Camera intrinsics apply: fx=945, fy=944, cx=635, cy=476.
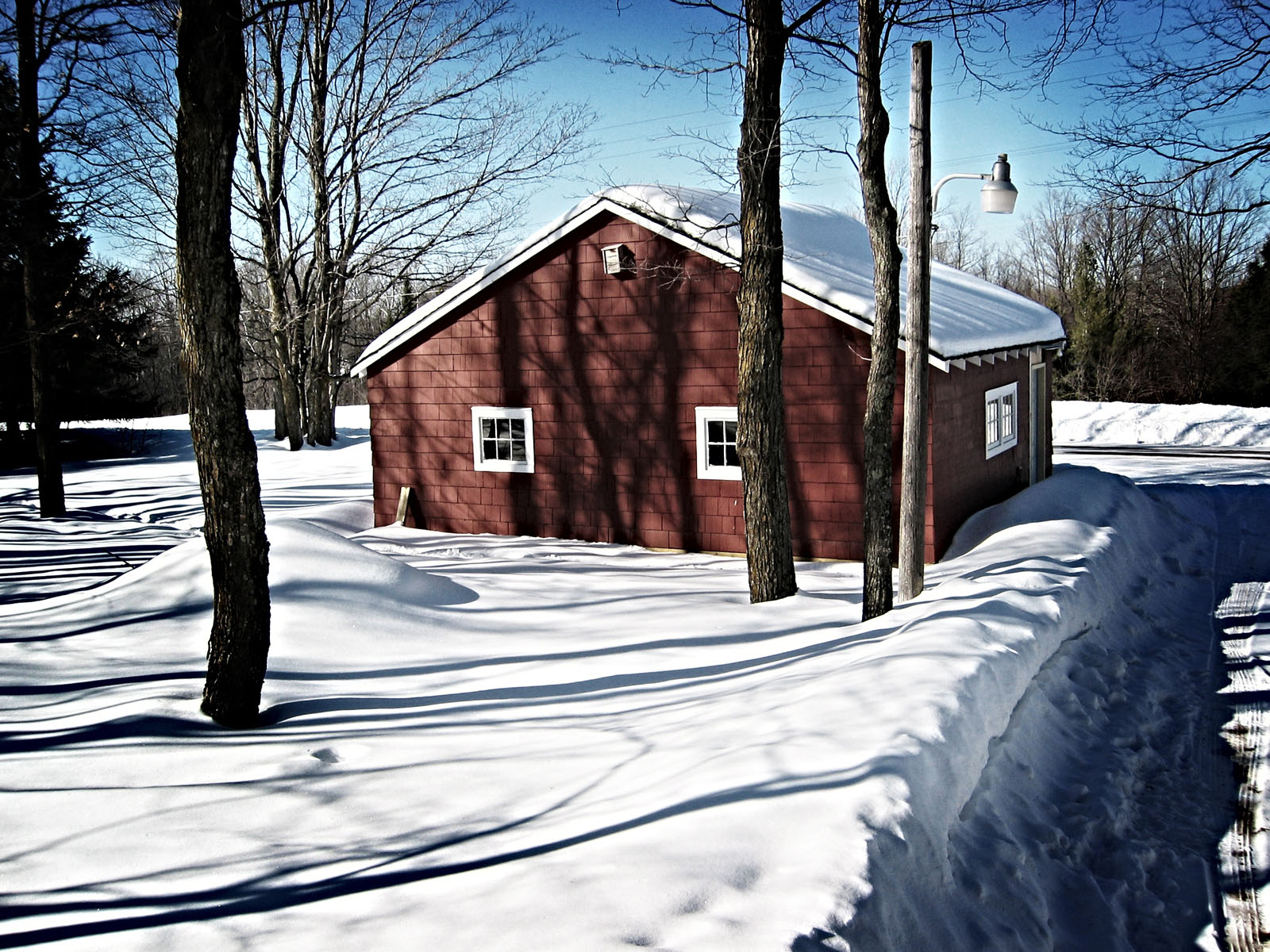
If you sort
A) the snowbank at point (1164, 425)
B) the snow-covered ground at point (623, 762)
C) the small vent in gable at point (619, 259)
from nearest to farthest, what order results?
the snow-covered ground at point (623, 762), the small vent in gable at point (619, 259), the snowbank at point (1164, 425)

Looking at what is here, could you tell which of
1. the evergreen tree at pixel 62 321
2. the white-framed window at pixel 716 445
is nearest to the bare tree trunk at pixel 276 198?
the evergreen tree at pixel 62 321

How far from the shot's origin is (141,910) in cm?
386

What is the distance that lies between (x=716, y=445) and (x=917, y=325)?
442 centimetres

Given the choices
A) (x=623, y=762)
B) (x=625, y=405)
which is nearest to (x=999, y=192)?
(x=625, y=405)

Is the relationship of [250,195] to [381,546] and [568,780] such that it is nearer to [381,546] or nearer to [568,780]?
[381,546]

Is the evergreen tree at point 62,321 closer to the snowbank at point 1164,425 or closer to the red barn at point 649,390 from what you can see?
the red barn at point 649,390

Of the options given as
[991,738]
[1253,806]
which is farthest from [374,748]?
[1253,806]

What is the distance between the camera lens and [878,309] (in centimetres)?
843

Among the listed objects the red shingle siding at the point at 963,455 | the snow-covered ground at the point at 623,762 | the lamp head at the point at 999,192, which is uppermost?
the lamp head at the point at 999,192

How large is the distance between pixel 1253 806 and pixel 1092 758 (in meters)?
0.91

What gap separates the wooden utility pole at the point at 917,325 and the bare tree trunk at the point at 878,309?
227 mm

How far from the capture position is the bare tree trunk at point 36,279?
15.2m

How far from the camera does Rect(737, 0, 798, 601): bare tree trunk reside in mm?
8719

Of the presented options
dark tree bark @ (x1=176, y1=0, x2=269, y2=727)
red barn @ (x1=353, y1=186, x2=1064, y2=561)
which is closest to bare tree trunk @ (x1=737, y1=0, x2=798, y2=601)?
red barn @ (x1=353, y1=186, x2=1064, y2=561)
